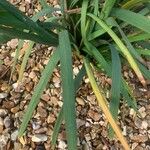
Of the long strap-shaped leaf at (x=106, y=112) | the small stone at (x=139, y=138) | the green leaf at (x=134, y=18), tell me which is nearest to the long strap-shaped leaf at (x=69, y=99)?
the long strap-shaped leaf at (x=106, y=112)

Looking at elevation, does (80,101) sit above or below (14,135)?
above

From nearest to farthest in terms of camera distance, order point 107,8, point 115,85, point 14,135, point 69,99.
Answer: point 69,99 → point 115,85 → point 107,8 → point 14,135

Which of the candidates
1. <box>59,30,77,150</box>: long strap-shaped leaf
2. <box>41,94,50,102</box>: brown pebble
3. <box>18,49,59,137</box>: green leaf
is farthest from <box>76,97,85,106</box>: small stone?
<box>59,30,77,150</box>: long strap-shaped leaf

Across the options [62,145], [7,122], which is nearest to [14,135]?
[7,122]

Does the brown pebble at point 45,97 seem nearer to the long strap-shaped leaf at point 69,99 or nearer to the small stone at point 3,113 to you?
the small stone at point 3,113

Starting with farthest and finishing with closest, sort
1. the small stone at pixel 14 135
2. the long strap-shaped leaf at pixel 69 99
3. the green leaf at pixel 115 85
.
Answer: the small stone at pixel 14 135 < the green leaf at pixel 115 85 < the long strap-shaped leaf at pixel 69 99

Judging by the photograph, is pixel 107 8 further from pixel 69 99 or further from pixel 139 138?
pixel 139 138

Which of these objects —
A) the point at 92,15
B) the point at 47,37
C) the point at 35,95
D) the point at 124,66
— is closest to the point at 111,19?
the point at 92,15

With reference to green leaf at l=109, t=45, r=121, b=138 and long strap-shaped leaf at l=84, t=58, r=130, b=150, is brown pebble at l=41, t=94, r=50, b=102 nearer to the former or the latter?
long strap-shaped leaf at l=84, t=58, r=130, b=150

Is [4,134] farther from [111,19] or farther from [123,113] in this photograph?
[111,19]
